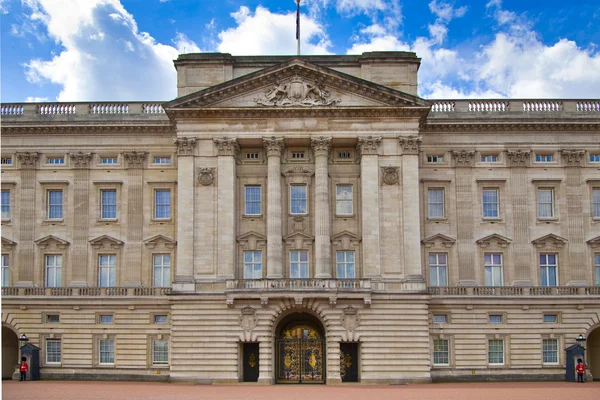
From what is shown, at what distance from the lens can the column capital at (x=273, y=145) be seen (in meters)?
44.0

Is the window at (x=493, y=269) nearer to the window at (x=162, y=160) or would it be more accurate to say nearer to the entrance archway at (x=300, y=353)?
the entrance archway at (x=300, y=353)

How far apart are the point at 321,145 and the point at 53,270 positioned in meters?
19.5

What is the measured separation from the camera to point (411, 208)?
43531mm

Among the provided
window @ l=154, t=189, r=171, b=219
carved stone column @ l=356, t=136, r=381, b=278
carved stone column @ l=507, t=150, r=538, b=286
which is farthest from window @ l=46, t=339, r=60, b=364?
carved stone column @ l=507, t=150, r=538, b=286

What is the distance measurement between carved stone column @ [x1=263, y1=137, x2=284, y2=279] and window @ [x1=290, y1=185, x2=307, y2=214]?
152 cm

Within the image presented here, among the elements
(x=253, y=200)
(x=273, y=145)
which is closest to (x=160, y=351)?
(x=253, y=200)

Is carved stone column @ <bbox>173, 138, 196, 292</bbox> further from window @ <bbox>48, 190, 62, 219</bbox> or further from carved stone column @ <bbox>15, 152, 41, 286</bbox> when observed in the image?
carved stone column @ <bbox>15, 152, 41, 286</bbox>

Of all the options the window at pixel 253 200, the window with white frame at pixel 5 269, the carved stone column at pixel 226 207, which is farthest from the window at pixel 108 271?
the window at pixel 253 200

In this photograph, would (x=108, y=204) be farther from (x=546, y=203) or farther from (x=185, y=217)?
(x=546, y=203)

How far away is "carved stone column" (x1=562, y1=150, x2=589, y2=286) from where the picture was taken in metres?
45.8

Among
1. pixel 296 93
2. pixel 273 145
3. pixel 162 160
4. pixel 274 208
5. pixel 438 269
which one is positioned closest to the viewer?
pixel 274 208

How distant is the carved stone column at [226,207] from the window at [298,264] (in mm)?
3764

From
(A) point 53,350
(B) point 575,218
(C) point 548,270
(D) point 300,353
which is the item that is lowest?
(D) point 300,353

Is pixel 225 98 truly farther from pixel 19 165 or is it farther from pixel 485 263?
pixel 485 263
